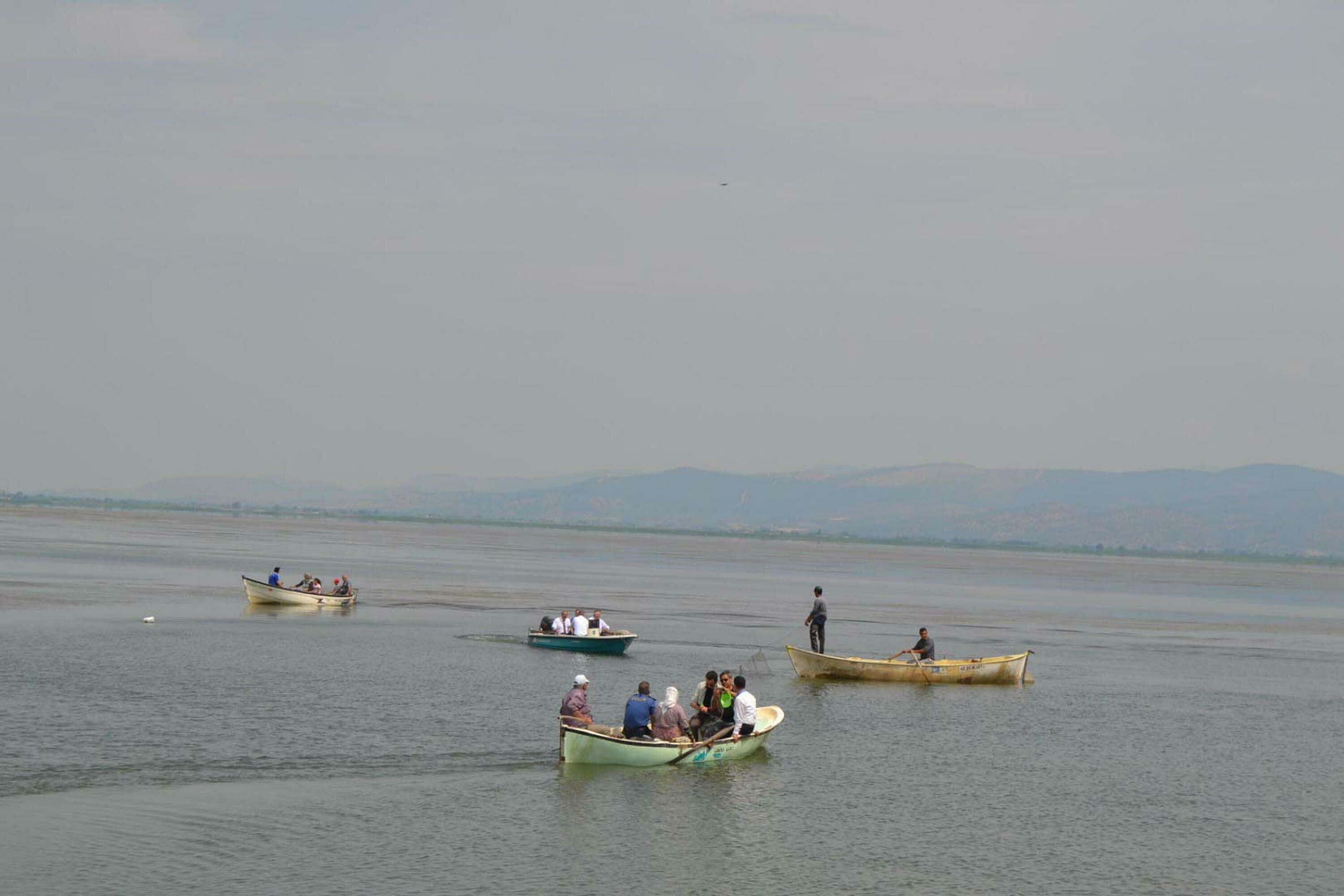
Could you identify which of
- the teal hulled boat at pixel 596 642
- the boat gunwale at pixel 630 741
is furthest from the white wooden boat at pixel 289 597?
the boat gunwale at pixel 630 741

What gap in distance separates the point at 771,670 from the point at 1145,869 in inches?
1135

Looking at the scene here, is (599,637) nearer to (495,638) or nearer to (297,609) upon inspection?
(495,638)

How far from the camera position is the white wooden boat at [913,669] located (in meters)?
51.8

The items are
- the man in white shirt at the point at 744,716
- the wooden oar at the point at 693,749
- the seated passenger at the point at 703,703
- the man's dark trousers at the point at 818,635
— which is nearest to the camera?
the wooden oar at the point at 693,749

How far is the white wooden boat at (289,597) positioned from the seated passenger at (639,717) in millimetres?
43862

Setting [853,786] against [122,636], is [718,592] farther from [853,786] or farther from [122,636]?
[853,786]

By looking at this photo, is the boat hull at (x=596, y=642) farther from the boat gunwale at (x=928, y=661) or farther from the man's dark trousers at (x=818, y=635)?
the boat gunwale at (x=928, y=661)

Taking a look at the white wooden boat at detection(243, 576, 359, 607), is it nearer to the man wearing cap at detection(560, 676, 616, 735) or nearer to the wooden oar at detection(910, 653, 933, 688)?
the wooden oar at detection(910, 653, 933, 688)

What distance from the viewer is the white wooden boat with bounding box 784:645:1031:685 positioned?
51.8 metres

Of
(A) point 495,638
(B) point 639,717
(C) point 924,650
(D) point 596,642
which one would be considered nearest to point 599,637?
(D) point 596,642

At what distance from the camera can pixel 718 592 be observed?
114 meters

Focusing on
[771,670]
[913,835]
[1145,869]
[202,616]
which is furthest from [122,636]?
[1145,869]

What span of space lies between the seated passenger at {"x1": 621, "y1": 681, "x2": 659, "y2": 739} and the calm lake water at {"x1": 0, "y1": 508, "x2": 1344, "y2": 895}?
3.10ft

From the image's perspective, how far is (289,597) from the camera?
73.7m
